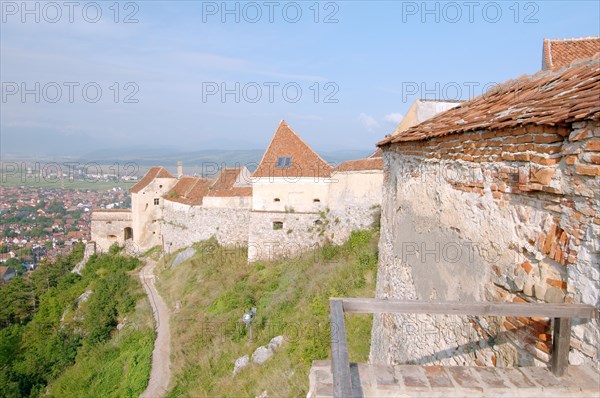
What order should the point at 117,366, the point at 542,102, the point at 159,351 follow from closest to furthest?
the point at 542,102 → the point at 159,351 → the point at 117,366

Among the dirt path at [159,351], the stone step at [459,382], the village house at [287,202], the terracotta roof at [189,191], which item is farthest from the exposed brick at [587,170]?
the terracotta roof at [189,191]

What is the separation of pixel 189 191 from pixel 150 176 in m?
4.74

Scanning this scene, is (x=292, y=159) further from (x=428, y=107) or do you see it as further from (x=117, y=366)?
(x=117, y=366)

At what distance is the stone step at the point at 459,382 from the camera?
93.1 inches

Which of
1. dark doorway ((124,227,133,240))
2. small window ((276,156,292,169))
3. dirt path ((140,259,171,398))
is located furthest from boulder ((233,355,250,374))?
dark doorway ((124,227,133,240))

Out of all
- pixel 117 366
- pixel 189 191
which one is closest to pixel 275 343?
pixel 117 366

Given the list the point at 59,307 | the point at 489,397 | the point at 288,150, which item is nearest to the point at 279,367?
the point at 489,397

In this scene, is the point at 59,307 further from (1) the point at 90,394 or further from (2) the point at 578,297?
(2) the point at 578,297

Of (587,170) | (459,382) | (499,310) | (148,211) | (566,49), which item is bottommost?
(148,211)

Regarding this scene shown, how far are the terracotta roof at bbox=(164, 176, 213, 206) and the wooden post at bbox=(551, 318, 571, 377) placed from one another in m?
21.4

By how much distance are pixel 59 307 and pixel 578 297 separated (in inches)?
1148

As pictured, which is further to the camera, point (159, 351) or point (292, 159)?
point (292, 159)

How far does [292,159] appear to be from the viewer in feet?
59.4

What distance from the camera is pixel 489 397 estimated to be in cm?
238
